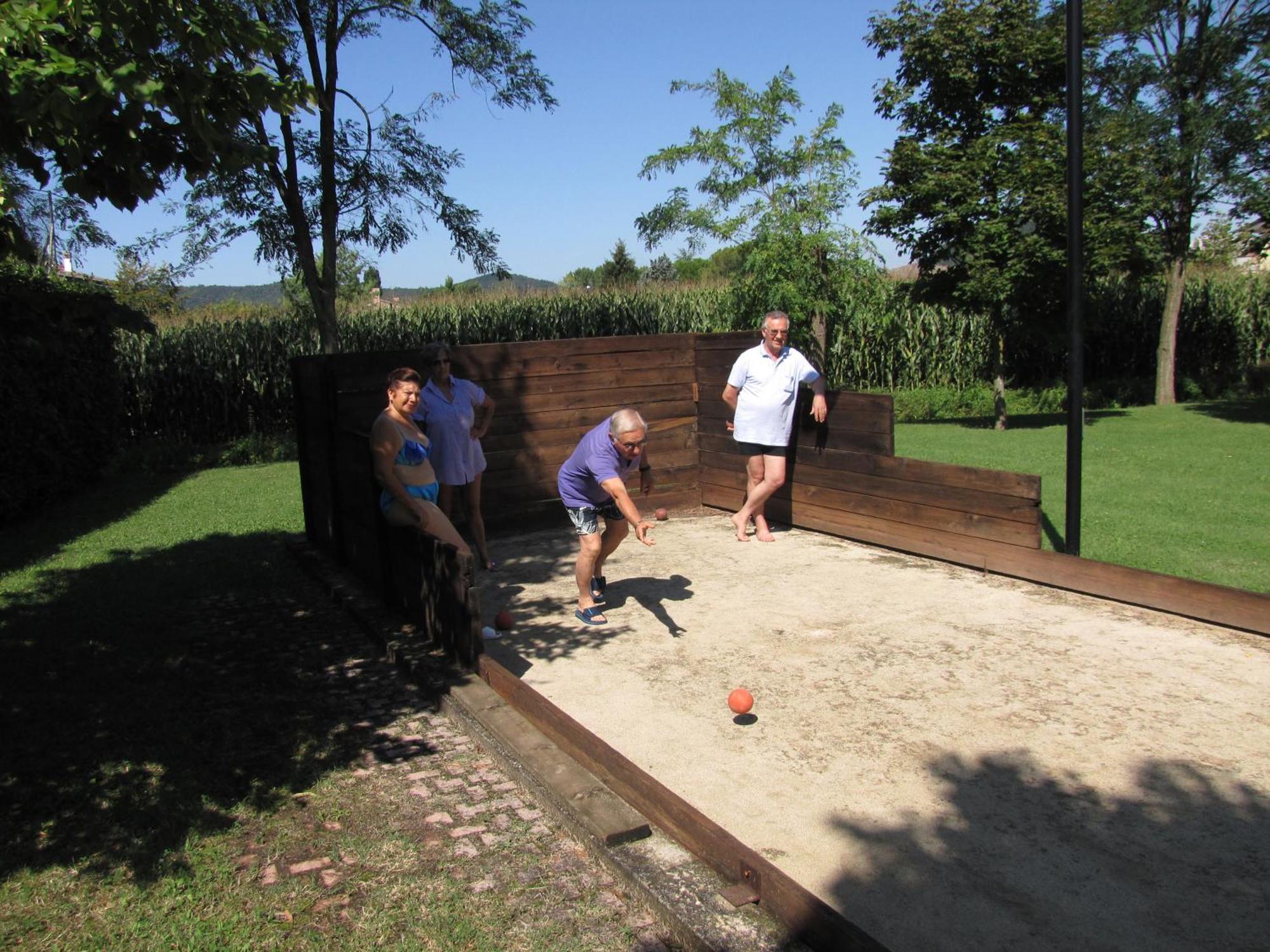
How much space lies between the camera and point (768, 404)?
968 centimetres

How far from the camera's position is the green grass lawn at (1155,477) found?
811cm

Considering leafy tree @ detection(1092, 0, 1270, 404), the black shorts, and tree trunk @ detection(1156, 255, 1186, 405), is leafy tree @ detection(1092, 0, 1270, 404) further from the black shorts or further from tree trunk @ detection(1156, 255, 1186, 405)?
the black shorts

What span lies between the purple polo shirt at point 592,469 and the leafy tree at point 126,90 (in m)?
2.79

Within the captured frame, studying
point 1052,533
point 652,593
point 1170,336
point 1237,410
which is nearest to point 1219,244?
point 1170,336

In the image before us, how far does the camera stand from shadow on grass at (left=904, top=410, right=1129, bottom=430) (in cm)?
1886

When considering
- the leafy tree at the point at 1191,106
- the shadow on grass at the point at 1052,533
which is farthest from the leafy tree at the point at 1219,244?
the shadow on grass at the point at 1052,533

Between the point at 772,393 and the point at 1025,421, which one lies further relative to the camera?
the point at 1025,421

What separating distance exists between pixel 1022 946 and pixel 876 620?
3829 mm

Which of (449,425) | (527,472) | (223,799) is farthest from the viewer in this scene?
(527,472)

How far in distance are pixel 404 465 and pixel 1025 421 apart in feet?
51.5

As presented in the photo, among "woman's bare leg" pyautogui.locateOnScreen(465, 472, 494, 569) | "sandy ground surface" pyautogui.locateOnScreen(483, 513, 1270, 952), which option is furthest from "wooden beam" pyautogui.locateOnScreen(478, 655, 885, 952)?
"woman's bare leg" pyautogui.locateOnScreen(465, 472, 494, 569)

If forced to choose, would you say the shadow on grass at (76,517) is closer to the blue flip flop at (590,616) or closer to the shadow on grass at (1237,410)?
the blue flip flop at (590,616)

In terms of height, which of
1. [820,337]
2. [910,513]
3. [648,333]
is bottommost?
[910,513]

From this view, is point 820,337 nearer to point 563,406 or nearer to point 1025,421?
point 1025,421
